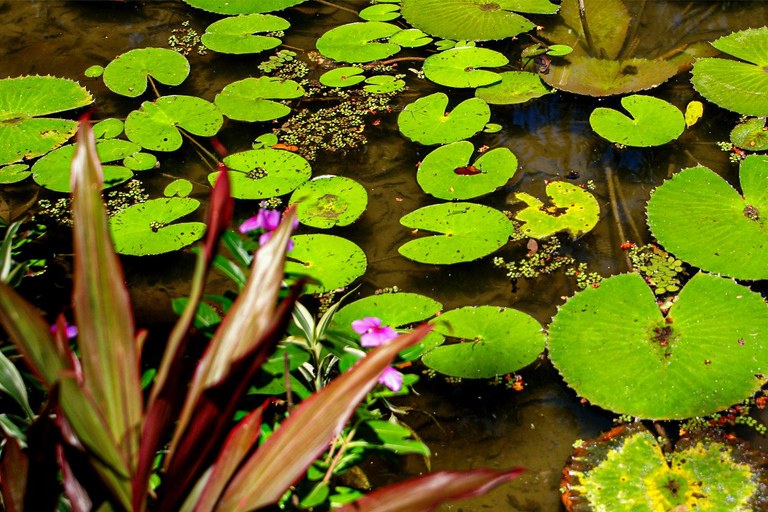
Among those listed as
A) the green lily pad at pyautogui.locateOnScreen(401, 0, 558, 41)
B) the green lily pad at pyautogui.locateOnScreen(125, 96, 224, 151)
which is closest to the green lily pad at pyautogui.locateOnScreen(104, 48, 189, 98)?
the green lily pad at pyautogui.locateOnScreen(125, 96, 224, 151)

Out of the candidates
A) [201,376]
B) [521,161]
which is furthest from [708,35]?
[201,376]

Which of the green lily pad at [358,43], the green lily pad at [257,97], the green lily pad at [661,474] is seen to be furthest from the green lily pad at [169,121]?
the green lily pad at [661,474]

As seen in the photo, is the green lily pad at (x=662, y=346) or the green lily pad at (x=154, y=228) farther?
the green lily pad at (x=154, y=228)

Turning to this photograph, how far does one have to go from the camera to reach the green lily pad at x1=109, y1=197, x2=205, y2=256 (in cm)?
209

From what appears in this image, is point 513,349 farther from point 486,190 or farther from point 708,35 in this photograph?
point 708,35

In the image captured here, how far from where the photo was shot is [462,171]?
229cm

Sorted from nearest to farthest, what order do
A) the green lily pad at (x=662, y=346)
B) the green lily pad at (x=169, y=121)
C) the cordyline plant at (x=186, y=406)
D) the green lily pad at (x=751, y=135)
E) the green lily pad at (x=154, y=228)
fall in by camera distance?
the cordyline plant at (x=186, y=406) → the green lily pad at (x=662, y=346) → the green lily pad at (x=154, y=228) → the green lily pad at (x=751, y=135) → the green lily pad at (x=169, y=121)

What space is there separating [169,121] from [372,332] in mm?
1704

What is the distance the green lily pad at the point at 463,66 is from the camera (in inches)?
105

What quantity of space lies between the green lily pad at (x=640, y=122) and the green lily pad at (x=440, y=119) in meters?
0.45

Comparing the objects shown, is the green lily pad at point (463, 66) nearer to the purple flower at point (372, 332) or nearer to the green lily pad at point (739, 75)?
the green lily pad at point (739, 75)

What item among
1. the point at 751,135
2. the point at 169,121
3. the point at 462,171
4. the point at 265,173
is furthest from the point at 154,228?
the point at 751,135

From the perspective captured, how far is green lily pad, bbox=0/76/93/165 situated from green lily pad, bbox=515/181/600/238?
1.86 metres

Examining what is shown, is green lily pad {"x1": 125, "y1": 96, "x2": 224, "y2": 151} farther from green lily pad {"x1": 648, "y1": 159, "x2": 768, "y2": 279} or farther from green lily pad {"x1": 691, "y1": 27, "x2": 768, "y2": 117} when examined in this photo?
green lily pad {"x1": 691, "y1": 27, "x2": 768, "y2": 117}
